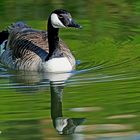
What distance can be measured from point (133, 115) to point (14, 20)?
5.80 meters

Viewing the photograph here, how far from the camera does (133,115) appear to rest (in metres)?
8.66

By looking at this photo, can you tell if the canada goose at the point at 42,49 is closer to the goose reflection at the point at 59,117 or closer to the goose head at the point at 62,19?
the goose head at the point at 62,19

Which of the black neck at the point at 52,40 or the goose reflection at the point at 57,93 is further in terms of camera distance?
the black neck at the point at 52,40

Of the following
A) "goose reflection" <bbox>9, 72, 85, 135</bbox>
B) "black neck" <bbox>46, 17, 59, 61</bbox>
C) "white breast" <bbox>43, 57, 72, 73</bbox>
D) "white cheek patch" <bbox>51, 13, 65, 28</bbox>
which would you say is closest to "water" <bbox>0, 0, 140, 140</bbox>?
"goose reflection" <bbox>9, 72, 85, 135</bbox>

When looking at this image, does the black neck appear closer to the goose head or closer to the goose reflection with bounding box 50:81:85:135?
the goose head

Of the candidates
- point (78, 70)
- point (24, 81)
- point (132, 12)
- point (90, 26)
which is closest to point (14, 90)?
point (24, 81)

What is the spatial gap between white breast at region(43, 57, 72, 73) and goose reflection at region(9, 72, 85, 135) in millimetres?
121

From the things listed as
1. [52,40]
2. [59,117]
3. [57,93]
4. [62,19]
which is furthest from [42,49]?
[59,117]

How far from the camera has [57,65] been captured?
11.3 metres

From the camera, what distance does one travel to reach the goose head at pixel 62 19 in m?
11.0

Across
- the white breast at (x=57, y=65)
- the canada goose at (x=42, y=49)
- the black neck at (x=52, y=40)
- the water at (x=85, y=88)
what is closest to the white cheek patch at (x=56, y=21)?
the canada goose at (x=42, y=49)

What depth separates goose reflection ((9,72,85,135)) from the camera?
850cm

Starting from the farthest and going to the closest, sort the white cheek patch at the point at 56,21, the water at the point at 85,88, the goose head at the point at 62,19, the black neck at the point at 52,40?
the black neck at the point at 52,40
the white cheek patch at the point at 56,21
the goose head at the point at 62,19
the water at the point at 85,88

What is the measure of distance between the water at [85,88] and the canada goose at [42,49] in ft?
0.61
